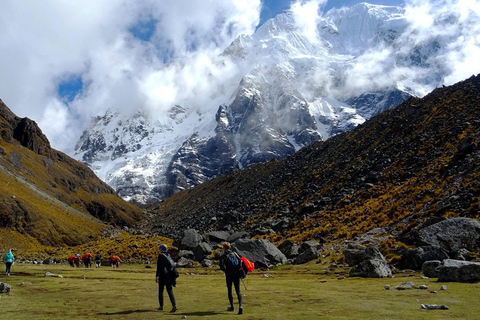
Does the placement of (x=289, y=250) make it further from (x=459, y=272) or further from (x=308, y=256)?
(x=459, y=272)

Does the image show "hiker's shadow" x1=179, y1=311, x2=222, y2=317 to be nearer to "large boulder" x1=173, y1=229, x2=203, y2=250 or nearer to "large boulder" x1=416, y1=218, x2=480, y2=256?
"large boulder" x1=416, y1=218, x2=480, y2=256

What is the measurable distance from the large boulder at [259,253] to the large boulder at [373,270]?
12.5 metres

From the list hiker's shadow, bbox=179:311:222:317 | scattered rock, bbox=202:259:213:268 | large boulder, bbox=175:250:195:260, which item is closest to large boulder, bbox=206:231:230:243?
large boulder, bbox=175:250:195:260

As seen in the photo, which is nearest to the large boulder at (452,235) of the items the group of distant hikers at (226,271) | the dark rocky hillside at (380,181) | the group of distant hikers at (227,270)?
the dark rocky hillside at (380,181)

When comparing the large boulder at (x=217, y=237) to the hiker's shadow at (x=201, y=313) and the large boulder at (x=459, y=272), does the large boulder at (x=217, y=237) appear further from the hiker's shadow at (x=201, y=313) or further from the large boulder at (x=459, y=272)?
the hiker's shadow at (x=201, y=313)

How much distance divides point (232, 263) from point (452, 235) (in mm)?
18346

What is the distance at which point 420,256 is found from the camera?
79.7ft

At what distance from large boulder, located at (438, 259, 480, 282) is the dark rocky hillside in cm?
1700

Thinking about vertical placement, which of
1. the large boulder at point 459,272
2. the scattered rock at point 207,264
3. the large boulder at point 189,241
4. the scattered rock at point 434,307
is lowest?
the scattered rock at point 434,307

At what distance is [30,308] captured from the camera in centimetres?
1466

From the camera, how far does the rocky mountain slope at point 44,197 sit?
73250 millimetres

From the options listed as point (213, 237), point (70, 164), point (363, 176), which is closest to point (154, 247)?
point (213, 237)

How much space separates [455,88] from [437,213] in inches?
1997

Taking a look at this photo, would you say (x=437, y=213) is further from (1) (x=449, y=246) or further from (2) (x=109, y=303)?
(2) (x=109, y=303)
